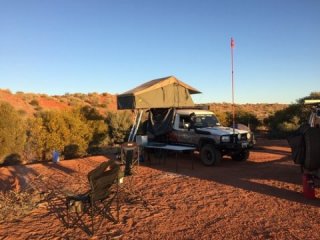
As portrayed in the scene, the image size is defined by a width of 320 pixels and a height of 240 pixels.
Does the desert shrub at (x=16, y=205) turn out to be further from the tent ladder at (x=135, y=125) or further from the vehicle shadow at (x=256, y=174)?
the tent ladder at (x=135, y=125)

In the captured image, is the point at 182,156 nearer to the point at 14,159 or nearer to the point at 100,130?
the point at 100,130

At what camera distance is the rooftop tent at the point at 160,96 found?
12612mm

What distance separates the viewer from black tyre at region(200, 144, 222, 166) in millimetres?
11086

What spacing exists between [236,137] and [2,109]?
9.27 m

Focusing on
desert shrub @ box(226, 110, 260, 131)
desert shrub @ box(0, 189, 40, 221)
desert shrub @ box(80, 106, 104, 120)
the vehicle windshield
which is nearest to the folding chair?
desert shrub @ box(0, 189, 40, 221)

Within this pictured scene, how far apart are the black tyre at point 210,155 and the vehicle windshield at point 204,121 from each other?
101cm

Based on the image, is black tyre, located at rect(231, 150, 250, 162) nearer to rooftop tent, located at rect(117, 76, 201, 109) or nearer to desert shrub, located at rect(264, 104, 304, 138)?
rooftop tent, located at rect(117, 76, 201, 109)

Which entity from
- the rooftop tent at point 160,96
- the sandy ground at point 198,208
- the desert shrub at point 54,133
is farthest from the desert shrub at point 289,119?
the desert shrub at point 54,133

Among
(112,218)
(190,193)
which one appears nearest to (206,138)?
(190,193)

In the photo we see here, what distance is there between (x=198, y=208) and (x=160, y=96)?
7237 mm

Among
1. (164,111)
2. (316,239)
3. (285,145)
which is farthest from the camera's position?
(285,145)

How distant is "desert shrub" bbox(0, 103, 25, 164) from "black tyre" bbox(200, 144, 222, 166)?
7338 mm

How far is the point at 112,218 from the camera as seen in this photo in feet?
18.7

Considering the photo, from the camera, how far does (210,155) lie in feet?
37.0
